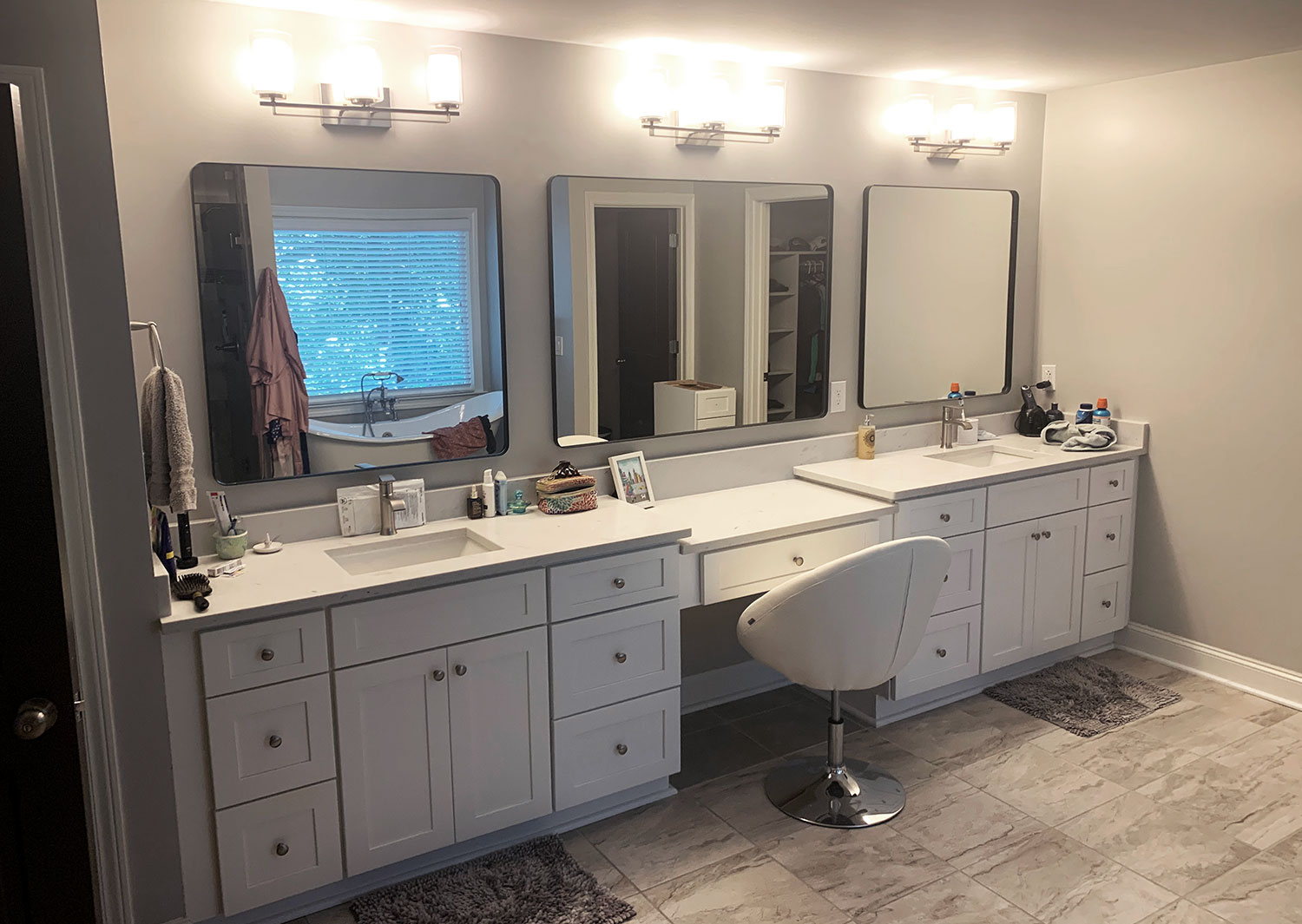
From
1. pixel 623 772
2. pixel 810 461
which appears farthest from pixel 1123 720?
pixel 623 772

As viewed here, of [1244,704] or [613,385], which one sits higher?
[613,385]

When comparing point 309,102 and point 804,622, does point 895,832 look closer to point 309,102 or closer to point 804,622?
point 804,622

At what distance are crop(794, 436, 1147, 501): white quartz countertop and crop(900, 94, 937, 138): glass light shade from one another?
1.15 m

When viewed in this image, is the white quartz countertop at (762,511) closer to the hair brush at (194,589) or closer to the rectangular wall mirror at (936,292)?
the rectangular wall mirror at (936,292)

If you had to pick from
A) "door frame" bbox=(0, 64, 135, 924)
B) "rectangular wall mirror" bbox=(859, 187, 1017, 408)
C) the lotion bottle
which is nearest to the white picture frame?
the lotion bottle

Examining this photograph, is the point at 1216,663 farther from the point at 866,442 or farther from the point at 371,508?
the point at 371,508

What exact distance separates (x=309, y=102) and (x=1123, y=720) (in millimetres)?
3099

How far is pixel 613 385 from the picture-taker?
10.1 feet

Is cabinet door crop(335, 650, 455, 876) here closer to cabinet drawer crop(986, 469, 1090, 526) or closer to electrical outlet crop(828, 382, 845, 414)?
electrical outlet crop(828, 382, 845, 414)

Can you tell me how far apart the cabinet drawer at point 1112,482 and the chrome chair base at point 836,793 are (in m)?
1.39

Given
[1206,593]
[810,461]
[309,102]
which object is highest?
[309,102]

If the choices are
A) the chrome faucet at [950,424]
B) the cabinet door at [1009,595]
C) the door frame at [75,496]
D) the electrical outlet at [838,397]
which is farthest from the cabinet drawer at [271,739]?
the chrome faucet at [950,424]

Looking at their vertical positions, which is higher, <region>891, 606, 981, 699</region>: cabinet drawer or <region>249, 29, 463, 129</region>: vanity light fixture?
<region>249, 29, 463, 129</region>: vanity light fixture

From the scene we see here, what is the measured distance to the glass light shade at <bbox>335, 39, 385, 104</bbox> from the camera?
248cm
